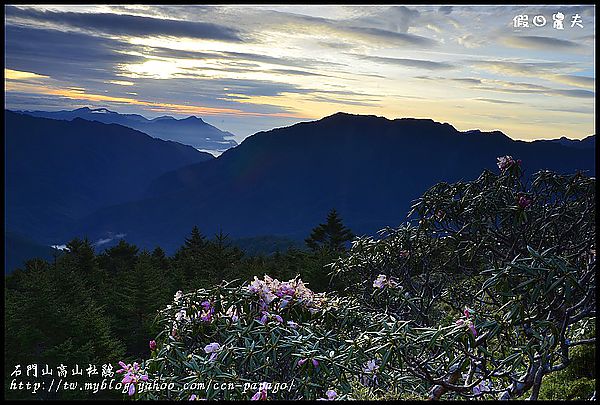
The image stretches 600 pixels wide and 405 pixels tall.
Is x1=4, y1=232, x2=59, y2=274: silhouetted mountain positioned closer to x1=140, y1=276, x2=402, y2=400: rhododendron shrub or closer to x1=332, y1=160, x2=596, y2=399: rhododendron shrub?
x1=140, y1=276, x2=402, y2=400: rhododendron shrub

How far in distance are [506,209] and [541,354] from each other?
63.8 inches

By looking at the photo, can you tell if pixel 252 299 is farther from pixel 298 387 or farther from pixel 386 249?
pixel 386 249

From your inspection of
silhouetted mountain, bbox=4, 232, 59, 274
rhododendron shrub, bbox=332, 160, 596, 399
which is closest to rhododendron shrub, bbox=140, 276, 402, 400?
rhododendron shrub, bbox=332, 160, 596, 399

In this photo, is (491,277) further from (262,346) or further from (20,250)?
(20,250)

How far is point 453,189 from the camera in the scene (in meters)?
5.14

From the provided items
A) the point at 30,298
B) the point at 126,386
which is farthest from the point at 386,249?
the point at 30,298

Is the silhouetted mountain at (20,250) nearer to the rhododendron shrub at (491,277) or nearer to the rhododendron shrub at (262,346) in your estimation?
the rhododendron shrub at (262,346)

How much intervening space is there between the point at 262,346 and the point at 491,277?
1.70 metres

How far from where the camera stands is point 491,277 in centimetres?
315

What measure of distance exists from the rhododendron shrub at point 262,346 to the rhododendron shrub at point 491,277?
1.15ft

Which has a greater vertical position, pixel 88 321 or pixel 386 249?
pixel 386 249

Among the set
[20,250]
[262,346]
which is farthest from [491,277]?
[20,250]

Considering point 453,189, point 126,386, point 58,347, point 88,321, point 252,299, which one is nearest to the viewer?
point 126,386

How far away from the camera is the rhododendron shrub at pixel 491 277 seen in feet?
10.00
